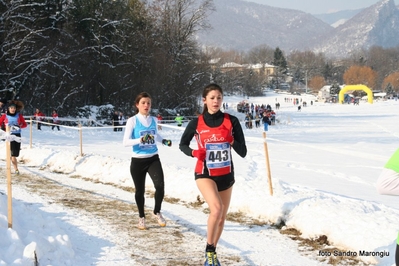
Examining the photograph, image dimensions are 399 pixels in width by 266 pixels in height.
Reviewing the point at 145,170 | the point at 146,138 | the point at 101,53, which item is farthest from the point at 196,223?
the point at 101,53

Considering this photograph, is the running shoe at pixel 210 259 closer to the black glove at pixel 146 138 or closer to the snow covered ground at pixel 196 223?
the snow covered ground at pixel 196 223

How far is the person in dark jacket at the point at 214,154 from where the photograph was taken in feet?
16.1

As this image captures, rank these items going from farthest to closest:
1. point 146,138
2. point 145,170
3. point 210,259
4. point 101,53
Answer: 1. point 101,53
2. point 145,170
3. point 146,138
4. point 210,259

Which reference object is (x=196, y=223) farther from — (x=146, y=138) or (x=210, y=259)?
(x=210, y=259)

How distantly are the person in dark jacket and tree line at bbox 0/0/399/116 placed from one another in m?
28.4

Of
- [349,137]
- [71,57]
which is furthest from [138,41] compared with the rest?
[349,137]

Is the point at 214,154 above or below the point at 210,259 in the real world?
above

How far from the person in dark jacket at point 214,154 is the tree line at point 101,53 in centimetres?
2835

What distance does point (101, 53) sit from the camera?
37969 millimetres

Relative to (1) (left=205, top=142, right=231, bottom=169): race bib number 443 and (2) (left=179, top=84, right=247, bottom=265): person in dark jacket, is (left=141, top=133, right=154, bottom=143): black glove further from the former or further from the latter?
(1) (left=205, top=142, right=231, bottom=169): race bib number 443

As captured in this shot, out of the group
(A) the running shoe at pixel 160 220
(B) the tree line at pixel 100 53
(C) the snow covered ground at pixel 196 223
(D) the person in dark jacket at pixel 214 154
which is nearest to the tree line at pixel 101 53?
(B) the tree line at pixel 100 53

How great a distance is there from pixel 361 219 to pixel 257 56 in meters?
181

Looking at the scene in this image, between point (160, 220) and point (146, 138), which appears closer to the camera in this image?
point (146, 138)

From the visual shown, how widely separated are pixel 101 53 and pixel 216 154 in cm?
3476
